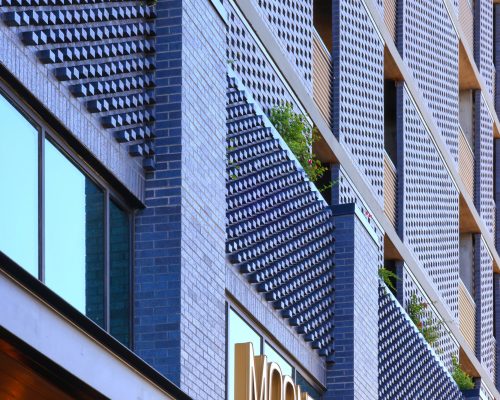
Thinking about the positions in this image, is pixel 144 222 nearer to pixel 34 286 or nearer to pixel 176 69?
pixel 176 69

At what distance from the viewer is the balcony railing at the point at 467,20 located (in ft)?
126

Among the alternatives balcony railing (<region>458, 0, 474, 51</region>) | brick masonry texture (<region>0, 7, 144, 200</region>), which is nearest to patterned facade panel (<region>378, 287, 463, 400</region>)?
brick masonry texture (<region>0, 7, 144, 200</region>)

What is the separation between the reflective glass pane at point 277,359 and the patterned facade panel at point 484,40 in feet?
71.7

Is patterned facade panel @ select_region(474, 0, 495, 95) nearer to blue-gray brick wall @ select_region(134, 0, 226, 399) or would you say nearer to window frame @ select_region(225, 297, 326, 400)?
window frame @ select_region(225, 297, 326, 400)

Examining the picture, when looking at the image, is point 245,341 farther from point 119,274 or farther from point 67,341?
point 67,341

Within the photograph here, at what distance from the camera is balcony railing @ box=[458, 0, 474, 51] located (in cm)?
3838

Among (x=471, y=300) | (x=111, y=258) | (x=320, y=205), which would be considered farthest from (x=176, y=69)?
(x=471, y=300)

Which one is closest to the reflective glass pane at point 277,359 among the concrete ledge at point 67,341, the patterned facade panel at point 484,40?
the concrete ledge at point 67,341

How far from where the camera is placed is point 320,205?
21078 mm

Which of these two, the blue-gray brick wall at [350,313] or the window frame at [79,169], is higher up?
Answer: the window frame at [79,169]

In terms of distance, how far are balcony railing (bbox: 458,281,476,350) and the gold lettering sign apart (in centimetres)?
1754

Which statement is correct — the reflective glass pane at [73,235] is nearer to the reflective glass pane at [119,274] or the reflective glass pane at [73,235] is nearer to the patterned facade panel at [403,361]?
the reflective glass pane at [119,274]

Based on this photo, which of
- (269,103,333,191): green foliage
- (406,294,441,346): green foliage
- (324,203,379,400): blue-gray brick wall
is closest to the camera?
(324,203,379,400): blue-gray brick wall

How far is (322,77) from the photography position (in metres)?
25.2
